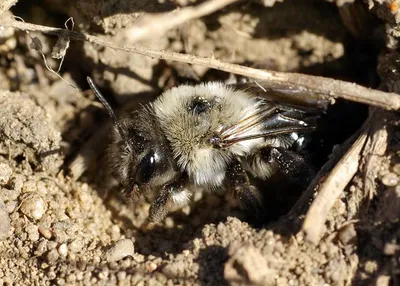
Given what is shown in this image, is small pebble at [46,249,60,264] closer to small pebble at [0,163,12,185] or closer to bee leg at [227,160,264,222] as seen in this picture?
small pebble at [0,163,12,185]

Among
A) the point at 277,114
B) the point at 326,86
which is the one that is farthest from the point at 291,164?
the point at 326,86

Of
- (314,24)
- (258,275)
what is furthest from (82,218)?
(314,24)

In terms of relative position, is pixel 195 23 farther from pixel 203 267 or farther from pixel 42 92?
pixel 203 267

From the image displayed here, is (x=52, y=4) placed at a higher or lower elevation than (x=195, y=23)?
lower

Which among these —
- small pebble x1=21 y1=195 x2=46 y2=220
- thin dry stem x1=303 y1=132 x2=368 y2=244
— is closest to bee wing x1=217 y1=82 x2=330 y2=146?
thin dry stem x1=303 y1=132 x2=368 y2=244

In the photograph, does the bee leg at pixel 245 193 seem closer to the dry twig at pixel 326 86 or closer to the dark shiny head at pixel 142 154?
the dark shiny head at pixel 142 154

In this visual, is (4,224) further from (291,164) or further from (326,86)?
(326,86)
